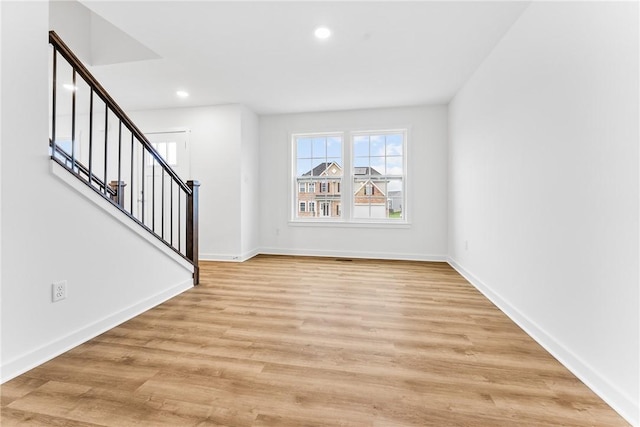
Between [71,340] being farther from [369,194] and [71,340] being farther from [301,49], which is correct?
[369,194]

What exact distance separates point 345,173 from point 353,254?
1378mm

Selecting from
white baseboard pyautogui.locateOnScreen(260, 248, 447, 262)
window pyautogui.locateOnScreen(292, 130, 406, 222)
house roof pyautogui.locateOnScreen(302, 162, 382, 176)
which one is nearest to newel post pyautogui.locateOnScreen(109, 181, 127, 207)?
white baseboard pyautogui.locateOnScreen(260, 248, 447, 262)

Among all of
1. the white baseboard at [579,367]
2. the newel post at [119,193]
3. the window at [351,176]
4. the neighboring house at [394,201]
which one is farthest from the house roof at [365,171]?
the newel post at [119,193]

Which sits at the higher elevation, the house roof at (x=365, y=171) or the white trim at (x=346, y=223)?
the house roof at (x=365, y=171)

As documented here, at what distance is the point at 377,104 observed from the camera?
4.64 m

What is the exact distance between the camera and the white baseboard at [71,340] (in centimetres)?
156

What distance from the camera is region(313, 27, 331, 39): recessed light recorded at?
101 inches

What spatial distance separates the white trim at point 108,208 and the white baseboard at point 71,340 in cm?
39

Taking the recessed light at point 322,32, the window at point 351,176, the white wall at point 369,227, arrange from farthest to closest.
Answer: the window at point 351,176
the white wall at point 369,227
the recessed light at point 322,32

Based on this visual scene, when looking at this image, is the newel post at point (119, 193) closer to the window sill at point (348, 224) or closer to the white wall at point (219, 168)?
the white wall at point (219, 168)

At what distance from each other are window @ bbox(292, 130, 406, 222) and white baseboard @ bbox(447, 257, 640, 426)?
2657 millimetres

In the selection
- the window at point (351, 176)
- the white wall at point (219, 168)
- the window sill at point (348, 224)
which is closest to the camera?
the white wall at point (219, 168)

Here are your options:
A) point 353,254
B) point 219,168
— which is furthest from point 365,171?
point 219,168

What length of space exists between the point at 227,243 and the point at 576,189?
426cm
